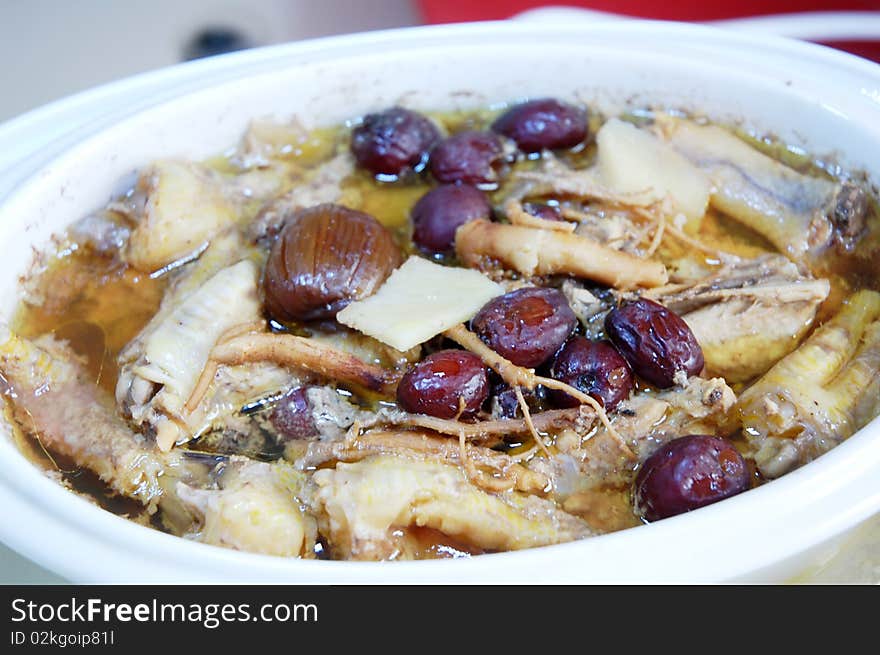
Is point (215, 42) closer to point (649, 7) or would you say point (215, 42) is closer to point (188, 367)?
point (649, 7)

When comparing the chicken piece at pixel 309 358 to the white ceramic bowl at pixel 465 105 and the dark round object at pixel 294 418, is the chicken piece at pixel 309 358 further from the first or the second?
the white ceramic bowl at pixel 465 105

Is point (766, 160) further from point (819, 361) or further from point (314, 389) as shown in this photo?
point (314, 389)

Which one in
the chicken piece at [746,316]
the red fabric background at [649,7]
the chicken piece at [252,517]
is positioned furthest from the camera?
the red fabric background at [649,7]

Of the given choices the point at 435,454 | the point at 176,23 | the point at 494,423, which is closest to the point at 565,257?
the point at 494,423

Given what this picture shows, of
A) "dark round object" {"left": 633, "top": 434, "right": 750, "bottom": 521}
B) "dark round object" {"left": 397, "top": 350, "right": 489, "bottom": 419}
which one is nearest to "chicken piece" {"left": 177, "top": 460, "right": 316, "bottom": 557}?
"dark round object" {"left": 397, "top": 350, "right": 489, "bottom": 419}

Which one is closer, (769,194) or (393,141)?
(769,194)

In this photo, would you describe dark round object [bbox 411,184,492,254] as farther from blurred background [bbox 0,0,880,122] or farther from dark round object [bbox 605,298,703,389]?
blurred background [bbox 0,0,880,122]

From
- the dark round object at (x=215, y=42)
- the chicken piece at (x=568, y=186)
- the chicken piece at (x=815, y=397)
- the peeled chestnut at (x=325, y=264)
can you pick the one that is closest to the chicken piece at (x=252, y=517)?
the peeled chestnut at (x=325, y=264)
